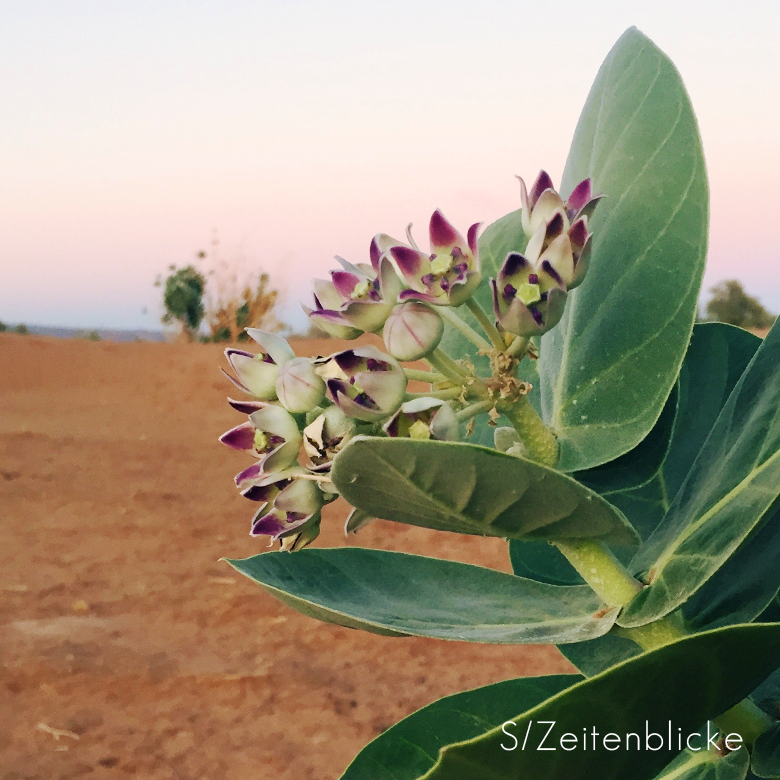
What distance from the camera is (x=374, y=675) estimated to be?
7.22ft

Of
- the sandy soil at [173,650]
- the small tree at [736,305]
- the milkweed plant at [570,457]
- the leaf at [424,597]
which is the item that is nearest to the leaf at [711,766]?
the milkweed plant at [570,457]

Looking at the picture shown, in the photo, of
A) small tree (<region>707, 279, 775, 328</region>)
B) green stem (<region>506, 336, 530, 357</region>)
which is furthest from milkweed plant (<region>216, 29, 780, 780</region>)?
small tree (<region>707, 279, 775, 328</region>)

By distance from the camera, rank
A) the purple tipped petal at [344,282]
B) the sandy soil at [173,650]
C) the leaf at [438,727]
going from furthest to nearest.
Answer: the sandy soil at [173,650]
the leaf at [438,727]
the purple tipped petal at [344,282]

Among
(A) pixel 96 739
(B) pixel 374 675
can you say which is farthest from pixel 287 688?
(A) pixel 96 739

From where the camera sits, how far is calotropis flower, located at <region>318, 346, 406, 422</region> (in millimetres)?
368

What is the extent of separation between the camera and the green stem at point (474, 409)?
0.39 meters

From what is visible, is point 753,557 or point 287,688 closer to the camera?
point 753,557

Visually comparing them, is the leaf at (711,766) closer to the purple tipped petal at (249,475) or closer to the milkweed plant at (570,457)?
the milkweed plant at (570,457)

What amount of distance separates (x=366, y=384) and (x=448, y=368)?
0.05 meters

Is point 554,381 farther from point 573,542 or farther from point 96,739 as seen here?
point 96,739

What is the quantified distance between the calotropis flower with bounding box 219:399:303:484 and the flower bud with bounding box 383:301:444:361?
7 centimetres

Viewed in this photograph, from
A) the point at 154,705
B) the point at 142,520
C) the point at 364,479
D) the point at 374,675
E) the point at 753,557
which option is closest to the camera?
the point at 364,479

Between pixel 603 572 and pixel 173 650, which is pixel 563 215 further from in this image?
pixel 173 650

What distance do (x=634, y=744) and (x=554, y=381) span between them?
0.20 meters
